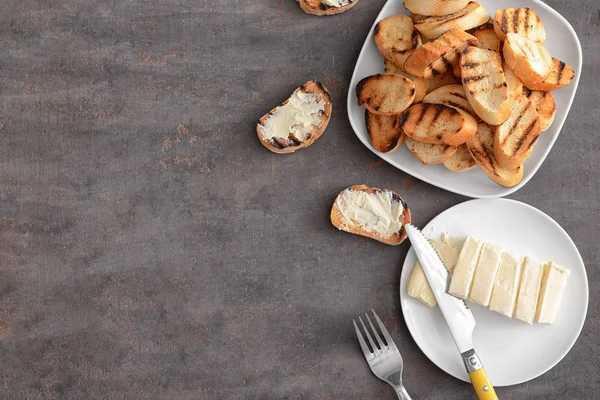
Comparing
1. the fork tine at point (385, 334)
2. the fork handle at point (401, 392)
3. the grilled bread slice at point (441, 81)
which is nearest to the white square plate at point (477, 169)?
the grilled bread slice at point (441, 81)

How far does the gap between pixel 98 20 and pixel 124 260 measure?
75 centimetres

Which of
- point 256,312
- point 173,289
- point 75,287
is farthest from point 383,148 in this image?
point 75,287

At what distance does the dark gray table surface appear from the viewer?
1.63 m

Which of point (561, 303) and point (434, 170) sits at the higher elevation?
point (434, 170)

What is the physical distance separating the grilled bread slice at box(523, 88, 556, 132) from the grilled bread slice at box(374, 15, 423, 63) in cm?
35

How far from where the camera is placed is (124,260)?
1.64 m

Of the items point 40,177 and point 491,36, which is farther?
point 40,177

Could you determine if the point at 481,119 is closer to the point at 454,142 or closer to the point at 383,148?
the point at 454,142

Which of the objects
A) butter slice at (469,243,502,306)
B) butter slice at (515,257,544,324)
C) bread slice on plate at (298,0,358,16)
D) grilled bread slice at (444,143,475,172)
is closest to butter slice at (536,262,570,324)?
butter slice at (515,257,544,324)

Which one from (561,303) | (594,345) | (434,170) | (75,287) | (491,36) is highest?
(491,36)

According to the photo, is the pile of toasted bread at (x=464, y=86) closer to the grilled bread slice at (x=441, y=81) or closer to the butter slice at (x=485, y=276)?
the grilled bread slice at (x=441, y=81)

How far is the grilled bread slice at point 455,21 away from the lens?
1.48 m

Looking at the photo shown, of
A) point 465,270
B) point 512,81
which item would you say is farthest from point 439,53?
point 465,270

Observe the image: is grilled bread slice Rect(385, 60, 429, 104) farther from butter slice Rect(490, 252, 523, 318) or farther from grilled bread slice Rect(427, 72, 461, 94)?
butter slice Rect(490, 252, 523, 318)
